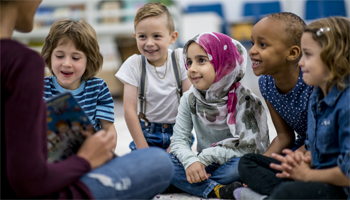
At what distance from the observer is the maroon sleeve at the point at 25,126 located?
0.63 metres

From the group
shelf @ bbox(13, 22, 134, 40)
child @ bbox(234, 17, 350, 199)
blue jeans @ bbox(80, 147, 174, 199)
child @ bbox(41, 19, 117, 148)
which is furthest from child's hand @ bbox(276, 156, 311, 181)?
shelf @ bbox(13, 22, 134, 40)

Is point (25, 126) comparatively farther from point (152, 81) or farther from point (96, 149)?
point (152, 81)

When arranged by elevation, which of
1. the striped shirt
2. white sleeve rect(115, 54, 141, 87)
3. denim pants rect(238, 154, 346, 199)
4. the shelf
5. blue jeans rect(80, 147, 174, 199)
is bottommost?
denim pants rect(238, 154, 346, 199)

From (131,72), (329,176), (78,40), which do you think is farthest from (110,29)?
(329,176)

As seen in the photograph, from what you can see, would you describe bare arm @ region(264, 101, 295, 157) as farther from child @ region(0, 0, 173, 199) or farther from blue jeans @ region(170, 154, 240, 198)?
child @ region(0, 0, 173, 199)

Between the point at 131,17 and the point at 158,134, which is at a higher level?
the point at 131,17

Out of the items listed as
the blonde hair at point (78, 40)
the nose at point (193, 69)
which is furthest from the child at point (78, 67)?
the nose at point (193, 69)

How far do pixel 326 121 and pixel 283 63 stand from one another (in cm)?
34

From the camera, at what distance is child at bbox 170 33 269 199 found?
122 cm

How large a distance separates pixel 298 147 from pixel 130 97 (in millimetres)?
728

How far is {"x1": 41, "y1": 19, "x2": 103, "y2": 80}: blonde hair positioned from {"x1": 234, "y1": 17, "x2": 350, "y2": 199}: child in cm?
74

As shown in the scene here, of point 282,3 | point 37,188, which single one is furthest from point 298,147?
point 282,3

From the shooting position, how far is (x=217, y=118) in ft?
4.21

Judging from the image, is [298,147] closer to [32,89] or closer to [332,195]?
[332,195]
